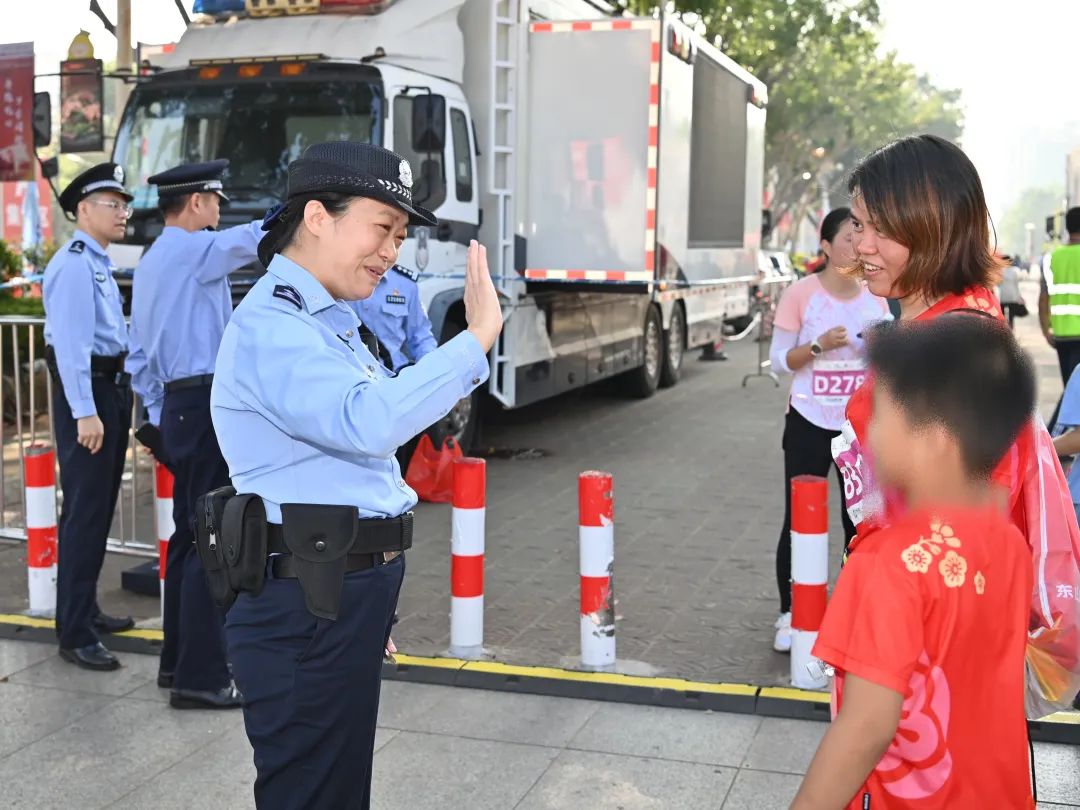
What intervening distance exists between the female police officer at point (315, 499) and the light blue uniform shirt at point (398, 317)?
3760 mm

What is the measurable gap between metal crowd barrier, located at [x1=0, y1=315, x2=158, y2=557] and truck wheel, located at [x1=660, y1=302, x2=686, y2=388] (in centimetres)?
688

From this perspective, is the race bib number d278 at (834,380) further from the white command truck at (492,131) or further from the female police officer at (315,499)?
the white command truck at (492,131)

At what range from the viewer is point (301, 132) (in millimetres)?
9219

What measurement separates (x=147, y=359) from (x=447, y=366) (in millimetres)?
3025

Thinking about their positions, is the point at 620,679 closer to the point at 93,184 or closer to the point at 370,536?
the point at 370,536

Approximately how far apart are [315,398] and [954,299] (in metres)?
1.23

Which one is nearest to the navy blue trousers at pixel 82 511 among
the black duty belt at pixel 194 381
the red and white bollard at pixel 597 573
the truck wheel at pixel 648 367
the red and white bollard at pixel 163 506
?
the red and white bollard at pixel 163 506

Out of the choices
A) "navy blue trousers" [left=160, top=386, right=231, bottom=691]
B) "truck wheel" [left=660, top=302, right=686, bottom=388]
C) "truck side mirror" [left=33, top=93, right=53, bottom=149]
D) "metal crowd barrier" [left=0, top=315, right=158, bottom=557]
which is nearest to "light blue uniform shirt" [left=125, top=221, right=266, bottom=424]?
"navy blue trousers" [left=160, top=386, right=231, bottom=691]

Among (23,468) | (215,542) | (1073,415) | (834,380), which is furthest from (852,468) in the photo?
(23,468)

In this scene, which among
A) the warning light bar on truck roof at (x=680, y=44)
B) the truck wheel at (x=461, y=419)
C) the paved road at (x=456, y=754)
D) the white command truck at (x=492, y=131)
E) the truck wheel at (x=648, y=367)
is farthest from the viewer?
the truck wheel at (x=648, y=367)

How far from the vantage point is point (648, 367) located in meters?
14.9

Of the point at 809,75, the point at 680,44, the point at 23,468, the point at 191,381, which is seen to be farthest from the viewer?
the point at 809,75

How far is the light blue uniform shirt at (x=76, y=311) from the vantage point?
527cm

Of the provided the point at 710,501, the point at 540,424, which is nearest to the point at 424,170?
the point at 710,501
